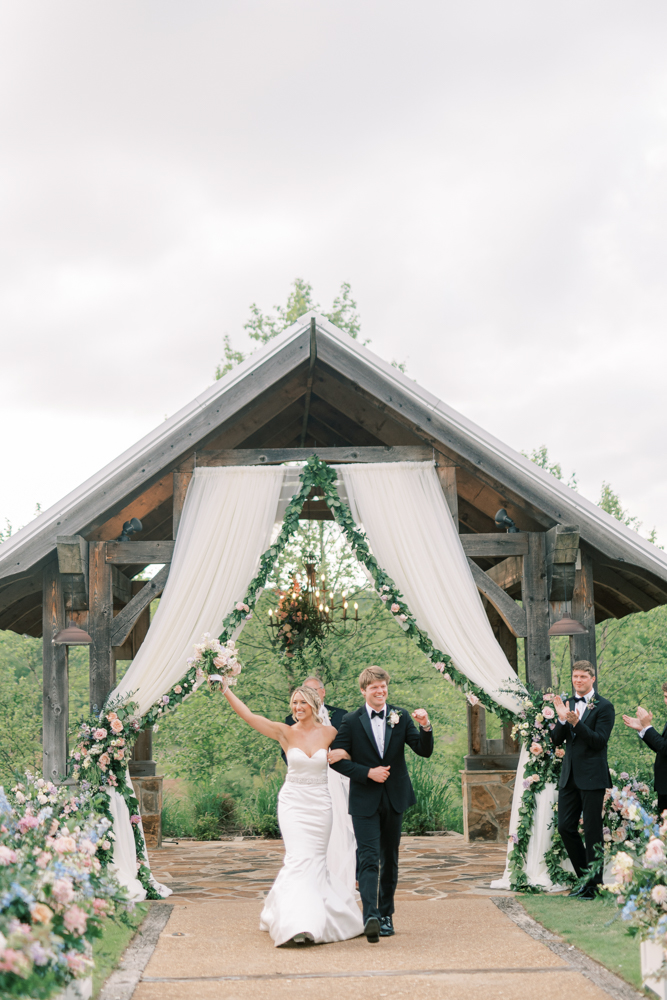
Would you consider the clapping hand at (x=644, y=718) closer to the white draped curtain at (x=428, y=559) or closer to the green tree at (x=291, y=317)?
the white draped curtain at (x=428, y=559)

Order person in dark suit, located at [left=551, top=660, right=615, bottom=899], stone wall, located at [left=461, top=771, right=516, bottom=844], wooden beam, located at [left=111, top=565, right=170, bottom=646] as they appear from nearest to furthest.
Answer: person in dark suit, located at [left=551, top=660, right=615, bottom=899] < wooden beam, located at [left=111, top=565, right=170, bottom=646] < stone wall, located at [left=461, top=771, right=516, bottom=844]

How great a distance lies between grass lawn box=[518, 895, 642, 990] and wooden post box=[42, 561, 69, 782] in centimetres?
370

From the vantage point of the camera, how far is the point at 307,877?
536 centimetres

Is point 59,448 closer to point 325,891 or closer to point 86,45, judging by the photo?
point 86,45

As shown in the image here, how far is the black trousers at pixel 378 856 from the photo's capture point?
5.19 m

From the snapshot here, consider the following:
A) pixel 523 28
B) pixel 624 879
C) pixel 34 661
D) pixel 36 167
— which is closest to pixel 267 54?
pixel 523 28

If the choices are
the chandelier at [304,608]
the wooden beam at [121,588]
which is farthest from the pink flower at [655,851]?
the wooden beam at [121,588]

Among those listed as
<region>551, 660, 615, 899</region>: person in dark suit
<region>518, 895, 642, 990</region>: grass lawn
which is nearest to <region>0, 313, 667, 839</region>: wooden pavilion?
<region>551, 660, 615, 899</region>: person in dark suit

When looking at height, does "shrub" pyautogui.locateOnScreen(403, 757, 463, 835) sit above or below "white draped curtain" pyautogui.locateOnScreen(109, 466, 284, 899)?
below

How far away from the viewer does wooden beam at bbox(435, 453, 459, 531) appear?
7.71 meters

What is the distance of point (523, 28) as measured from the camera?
31.5 ft

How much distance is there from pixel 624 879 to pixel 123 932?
3044 mm

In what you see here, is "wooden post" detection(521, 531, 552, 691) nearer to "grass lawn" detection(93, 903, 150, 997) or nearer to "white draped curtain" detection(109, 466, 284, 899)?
"white draped curtain" detection(109, 466, 284, 899)

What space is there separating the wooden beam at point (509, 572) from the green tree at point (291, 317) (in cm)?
1295
